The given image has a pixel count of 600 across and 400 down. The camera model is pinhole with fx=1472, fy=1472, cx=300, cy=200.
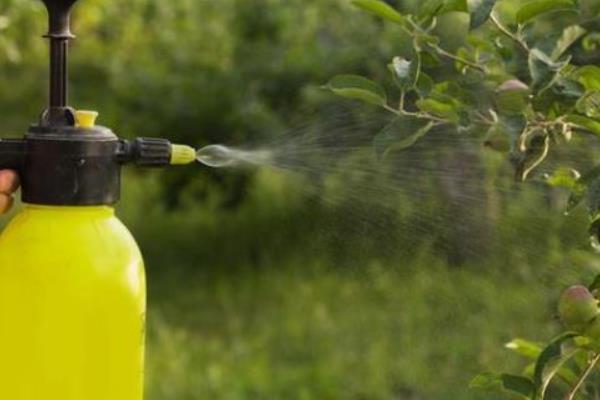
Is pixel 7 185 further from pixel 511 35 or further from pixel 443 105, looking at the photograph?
pixel 511 35

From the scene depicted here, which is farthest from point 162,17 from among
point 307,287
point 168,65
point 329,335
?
point 329,335

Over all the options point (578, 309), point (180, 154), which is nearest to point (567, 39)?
point (578, 309)

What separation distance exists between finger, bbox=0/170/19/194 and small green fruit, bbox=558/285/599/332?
564mm

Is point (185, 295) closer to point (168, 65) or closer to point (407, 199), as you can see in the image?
point (168, 65)

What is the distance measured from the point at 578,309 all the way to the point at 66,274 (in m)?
0.52

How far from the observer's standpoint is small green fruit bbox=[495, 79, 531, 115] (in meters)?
1.56

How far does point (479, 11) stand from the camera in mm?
1509

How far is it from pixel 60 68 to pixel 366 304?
3174 mm

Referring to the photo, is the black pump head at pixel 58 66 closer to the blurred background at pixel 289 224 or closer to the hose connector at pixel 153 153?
the hose connector at pixel 153 153

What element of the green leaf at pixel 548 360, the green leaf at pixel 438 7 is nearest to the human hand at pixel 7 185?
the green leaf at pixel 438 7

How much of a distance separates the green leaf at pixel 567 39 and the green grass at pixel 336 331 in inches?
57.7

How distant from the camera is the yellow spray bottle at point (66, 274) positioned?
1.38 meters

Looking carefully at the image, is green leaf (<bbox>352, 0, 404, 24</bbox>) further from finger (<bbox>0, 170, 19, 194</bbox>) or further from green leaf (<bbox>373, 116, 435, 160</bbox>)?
finger (<bbox>0, 170, 19, 194</bbox>)

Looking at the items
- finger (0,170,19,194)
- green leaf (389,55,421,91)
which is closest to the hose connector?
finger (0,170,19,194)
